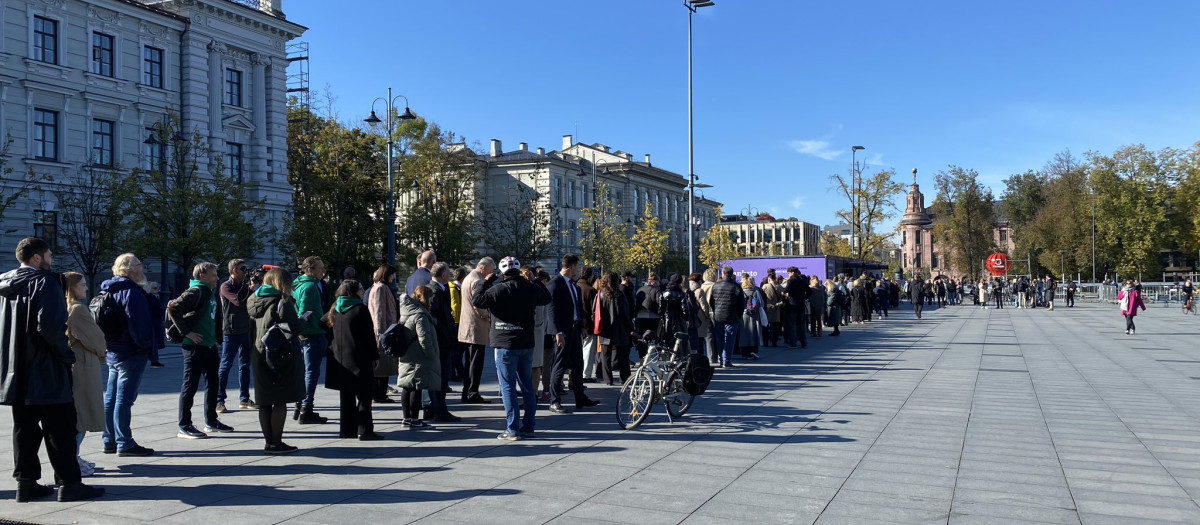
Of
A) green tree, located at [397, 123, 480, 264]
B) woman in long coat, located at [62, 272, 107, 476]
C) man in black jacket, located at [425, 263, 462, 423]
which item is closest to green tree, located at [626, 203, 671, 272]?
green tree, located at [397, 123, 480, 264]

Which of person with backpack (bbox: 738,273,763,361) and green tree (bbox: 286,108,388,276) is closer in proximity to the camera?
person with backpack (bbox: 738,273,763,361)

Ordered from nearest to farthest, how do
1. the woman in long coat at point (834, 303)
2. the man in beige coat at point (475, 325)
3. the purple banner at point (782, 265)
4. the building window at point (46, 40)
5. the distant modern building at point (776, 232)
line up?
the man in beige coat at point (475, 325) < the woman in long coat at point (834, 303) < the building window at point (46, 40) < the purple banner at point (782, 265) < the distant modern building at point (776, 232)

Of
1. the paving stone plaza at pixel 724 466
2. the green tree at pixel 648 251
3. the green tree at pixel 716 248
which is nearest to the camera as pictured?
the paving stone plaza at pixel 724 466

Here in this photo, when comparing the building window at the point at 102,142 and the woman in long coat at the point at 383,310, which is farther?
the building window at the point at 102,142

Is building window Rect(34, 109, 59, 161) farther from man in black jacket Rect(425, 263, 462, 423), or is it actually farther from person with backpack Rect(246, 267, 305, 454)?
person with backpack Rect(246, 267, 305, 454)

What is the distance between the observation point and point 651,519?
586 cm

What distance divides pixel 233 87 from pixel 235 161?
10.9ft

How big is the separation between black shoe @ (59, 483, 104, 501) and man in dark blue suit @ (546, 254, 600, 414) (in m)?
5.14

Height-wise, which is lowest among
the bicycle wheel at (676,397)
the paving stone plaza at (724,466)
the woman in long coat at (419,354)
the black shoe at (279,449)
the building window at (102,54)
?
the paving stone plaza at (724,466)

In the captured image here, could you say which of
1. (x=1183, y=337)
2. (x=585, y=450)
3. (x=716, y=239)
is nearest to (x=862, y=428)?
(x=585, y=450)

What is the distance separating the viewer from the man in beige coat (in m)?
10.8

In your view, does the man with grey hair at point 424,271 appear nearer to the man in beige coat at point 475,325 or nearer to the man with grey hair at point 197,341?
the man in beige coat at point 475,325

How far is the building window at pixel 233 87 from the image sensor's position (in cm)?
3988

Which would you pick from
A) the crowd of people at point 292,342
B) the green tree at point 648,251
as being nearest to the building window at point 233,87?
the green tree at point 648,251
